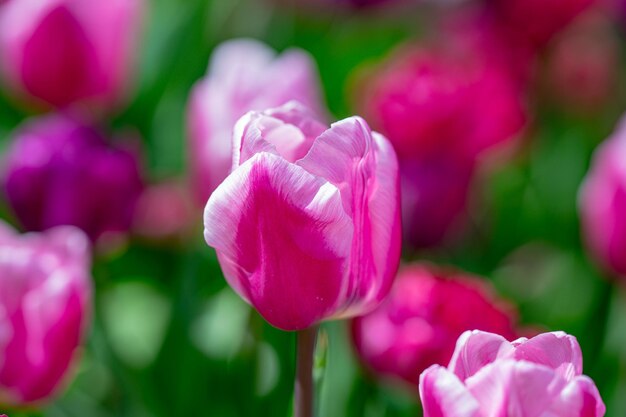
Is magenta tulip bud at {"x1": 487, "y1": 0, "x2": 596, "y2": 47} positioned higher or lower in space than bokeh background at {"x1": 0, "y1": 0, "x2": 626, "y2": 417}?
higher

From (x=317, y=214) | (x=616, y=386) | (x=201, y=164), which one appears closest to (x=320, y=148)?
(x=317, y=214)

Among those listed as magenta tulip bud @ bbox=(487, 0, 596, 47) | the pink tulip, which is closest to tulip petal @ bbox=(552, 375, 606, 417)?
the pink tulip

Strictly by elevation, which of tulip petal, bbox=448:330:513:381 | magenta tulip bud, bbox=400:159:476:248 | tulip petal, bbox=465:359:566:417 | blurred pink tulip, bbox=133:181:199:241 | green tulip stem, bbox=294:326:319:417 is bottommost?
blurred pink tulip, bbox=133:181:199:241

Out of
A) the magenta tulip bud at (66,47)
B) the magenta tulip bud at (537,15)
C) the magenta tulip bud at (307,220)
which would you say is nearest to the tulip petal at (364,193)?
the magenta tulip bud at (307,220)

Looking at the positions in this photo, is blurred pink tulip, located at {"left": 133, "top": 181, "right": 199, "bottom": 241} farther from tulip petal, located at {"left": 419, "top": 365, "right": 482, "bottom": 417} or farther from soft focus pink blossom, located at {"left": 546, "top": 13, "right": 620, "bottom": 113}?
tulip petal, located at {"left": 419, "top": 365, "right": 482, "bottom": 417}

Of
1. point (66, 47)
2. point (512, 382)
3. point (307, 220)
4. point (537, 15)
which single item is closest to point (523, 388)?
point (512, 382)

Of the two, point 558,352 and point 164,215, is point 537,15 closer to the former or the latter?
point 164,215

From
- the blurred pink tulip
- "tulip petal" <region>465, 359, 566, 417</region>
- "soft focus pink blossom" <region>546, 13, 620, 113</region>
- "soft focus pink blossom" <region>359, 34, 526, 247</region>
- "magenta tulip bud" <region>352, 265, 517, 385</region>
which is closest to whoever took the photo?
"tulip petal" <region>465, 359, 566, 417</region>

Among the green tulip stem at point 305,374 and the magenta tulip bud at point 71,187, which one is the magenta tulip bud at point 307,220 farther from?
the magenta tulip bud at point 71,187
